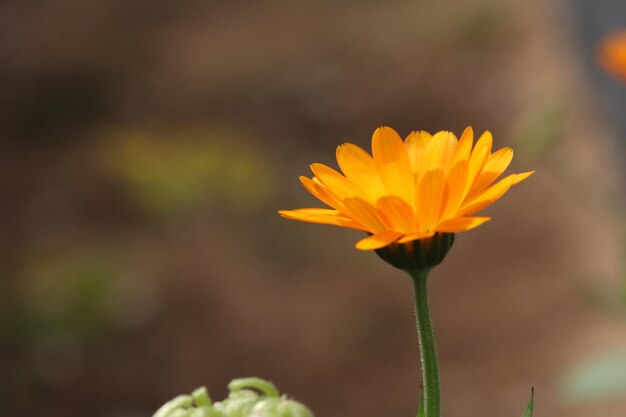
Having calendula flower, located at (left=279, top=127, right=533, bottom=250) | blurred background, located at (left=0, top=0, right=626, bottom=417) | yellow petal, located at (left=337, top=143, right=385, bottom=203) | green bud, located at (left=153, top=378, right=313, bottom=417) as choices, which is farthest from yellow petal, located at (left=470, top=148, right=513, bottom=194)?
blurred background, located at (left=0, top=0, right=626, bottom=417)

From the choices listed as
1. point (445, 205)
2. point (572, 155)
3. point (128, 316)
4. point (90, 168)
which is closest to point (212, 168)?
point (90, 168)

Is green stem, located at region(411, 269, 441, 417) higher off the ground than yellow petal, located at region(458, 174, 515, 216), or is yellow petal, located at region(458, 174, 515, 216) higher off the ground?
yellow petal, located at region(458, 174, 515, 216)

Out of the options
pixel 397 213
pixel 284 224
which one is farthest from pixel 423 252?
pixel 284 224

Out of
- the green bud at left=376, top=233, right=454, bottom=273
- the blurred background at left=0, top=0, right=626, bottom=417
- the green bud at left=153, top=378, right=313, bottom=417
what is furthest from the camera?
the blurred background at left=0, top=0, right=626, bottom=417

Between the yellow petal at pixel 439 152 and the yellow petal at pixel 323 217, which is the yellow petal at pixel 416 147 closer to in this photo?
the yellow petal at pixel 439 152

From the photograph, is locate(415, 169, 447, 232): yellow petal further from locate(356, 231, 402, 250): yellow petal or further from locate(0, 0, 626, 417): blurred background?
locate(0, 0, 626, 417): blurred background

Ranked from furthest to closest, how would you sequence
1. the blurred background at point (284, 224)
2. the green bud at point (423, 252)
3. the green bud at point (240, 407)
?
the blurred background at point (284, 224) < the green bud at point (423, 252) < the green bud at point (240, 407)

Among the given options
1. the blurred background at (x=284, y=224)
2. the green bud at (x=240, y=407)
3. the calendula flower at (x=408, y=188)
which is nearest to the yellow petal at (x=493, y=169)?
the calendula flower at (x=408, y=188)
